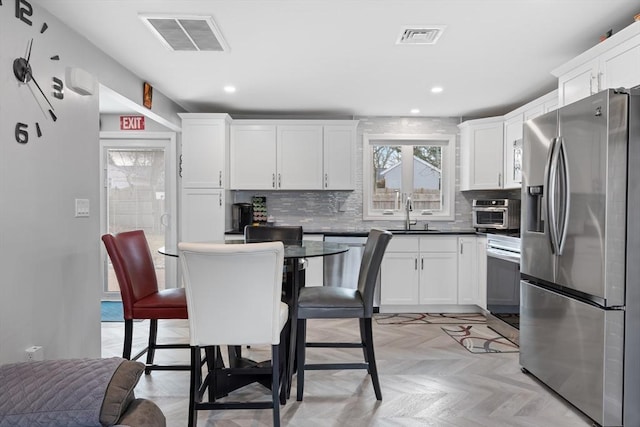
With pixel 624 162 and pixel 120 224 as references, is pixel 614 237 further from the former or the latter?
pixel 120 224

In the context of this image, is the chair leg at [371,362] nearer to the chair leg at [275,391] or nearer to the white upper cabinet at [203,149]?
the chair leg at [275,391]

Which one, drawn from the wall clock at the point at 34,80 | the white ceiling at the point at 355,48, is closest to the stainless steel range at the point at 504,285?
the white ceiling at the point at 355,48

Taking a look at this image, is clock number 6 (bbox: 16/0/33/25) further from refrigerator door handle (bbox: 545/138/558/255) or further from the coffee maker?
refrigerator door handle (bbox: 545/138/558/255)

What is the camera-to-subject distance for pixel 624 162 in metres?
2.18

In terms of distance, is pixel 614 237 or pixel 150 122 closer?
pixel 614 237

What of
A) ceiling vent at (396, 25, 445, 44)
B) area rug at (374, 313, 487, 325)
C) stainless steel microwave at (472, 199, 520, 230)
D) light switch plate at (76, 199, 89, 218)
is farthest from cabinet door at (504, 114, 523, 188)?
light switch plate at (76, 199, 89, 218)

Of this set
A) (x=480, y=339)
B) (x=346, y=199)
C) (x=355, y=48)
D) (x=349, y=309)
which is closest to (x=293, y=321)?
(x=349, y=309)

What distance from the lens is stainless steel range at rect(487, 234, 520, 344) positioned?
11.8 feet

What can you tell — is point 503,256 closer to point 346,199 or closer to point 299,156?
point 346,199

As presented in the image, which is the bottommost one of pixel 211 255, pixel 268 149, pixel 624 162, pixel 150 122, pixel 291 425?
pixel 291 425

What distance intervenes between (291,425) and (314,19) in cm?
233

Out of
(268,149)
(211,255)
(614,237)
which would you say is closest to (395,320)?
(268,149)

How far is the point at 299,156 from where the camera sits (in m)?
5.00

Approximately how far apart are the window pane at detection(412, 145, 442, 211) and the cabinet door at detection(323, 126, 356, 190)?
929 mm
